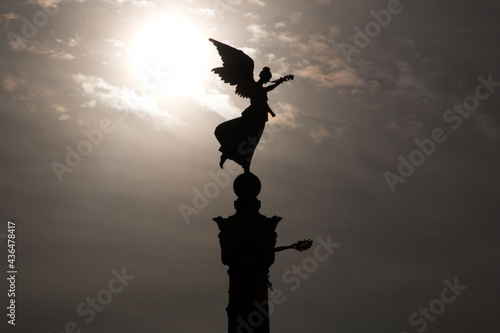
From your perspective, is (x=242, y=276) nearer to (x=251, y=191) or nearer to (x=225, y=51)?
(x=251, y=191)

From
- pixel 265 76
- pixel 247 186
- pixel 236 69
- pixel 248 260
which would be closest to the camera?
pixel 248 260

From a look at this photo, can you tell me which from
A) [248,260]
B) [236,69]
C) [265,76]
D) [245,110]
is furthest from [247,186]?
[236,69]

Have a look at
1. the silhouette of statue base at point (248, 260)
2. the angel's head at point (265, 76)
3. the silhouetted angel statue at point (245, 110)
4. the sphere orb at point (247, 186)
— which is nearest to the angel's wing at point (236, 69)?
the silhouetted angel statue at point (245, 110)

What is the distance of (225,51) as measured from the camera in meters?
10.4

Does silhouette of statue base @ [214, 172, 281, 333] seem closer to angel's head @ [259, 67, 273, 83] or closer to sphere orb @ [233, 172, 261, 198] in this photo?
sphere orb @ [233, 172, 261, 198]

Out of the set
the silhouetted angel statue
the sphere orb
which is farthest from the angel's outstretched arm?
the sphere orb

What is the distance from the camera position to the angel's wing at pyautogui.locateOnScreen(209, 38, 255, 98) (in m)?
10.2

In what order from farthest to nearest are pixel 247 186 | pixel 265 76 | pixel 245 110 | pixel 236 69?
pixel 236 69
pixel 265 76
pixel 245 110
pixel 247 186

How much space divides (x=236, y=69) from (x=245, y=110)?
856 mm

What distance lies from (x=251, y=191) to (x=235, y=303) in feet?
6.04

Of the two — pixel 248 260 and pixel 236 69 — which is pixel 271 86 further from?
pixel 248 260

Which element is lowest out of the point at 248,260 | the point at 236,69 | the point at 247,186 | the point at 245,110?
the point at 248,260

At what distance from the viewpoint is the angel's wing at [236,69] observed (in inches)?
402

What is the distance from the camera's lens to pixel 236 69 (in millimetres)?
10320
